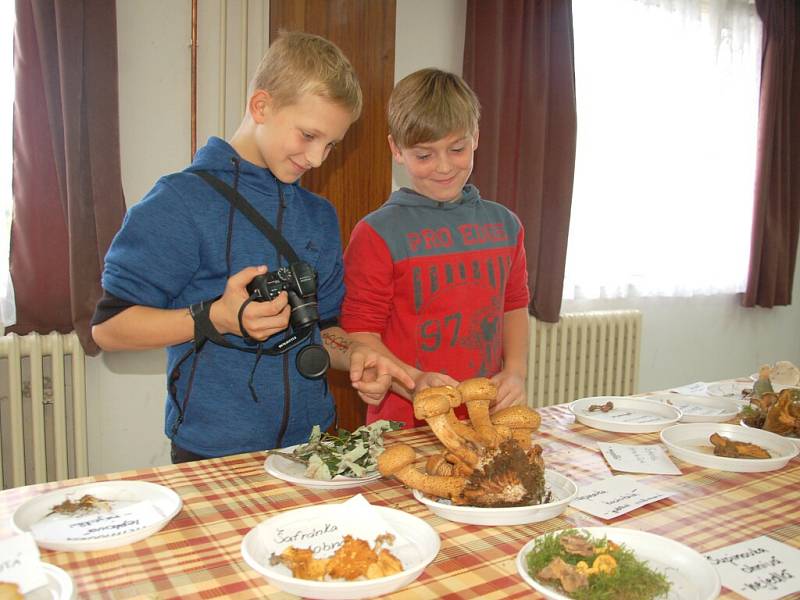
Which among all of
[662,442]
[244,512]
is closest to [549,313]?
[662,442]

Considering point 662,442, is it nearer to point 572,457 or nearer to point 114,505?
point 572,457

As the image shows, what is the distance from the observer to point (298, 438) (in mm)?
1584

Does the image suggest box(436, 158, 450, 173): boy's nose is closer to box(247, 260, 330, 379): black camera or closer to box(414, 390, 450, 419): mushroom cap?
box(247, 260, 330, 379): black camera

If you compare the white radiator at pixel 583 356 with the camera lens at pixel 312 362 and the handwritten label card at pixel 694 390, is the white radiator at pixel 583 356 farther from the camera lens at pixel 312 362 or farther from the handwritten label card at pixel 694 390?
the camera lens at pixel 312 362

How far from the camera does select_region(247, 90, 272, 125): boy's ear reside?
147 centimetres

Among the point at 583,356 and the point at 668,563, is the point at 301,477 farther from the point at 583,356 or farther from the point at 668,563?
the point at 583,356

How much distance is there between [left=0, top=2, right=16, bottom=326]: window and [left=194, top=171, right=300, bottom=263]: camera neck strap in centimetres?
133

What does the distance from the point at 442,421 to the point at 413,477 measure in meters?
0.10

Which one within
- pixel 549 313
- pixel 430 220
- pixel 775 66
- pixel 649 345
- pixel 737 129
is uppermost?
pixel 775 66

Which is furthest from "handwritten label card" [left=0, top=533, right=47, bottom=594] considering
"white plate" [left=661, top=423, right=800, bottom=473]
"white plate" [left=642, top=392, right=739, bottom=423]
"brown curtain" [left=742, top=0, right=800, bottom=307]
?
"brown curtain" [left=742, top=0, right=800, bottom=307]

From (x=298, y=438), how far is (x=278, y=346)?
27 cm

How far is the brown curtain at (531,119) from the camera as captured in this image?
3.19m

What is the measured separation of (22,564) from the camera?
81cm

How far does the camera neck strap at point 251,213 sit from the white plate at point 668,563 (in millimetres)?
853
